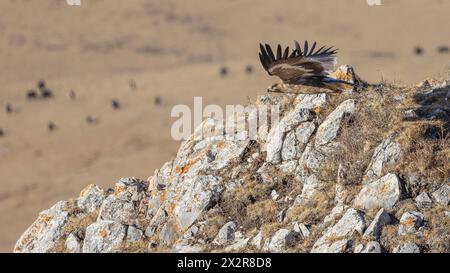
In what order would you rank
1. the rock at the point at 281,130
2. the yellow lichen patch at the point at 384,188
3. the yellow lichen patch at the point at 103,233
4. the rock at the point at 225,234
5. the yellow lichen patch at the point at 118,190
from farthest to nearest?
the yellow lichen patch at the point at 118,190
the rock at the point at 281,130
the yellow lichen patch at the point at 103,233
the rock at the point at 225,234
the yellow lichen patch at the point at 384,188

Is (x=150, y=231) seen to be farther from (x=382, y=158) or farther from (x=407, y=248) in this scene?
(x=407, y=248)

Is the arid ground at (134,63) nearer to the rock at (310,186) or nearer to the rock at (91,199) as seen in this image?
the rock at (91,199)

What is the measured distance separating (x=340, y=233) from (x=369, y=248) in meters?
0.59

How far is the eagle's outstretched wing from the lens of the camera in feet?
48.7

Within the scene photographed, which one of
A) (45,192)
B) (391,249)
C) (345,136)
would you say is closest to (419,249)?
(391,249)

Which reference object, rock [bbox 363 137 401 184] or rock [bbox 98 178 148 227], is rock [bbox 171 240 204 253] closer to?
rock [bbox 98 178 148 227]

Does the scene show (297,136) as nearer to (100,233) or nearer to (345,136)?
(345,136)

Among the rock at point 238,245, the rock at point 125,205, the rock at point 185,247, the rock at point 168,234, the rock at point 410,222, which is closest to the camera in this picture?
the rock at point 410,222

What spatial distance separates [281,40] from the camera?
45.4 meters

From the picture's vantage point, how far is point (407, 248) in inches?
510

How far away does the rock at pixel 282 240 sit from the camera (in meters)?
13.7

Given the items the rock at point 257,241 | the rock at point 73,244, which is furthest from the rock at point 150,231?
the rock at point 257,241

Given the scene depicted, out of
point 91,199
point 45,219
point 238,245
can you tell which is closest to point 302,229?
point 238,245

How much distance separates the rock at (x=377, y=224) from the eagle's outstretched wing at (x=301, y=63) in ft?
8.88
